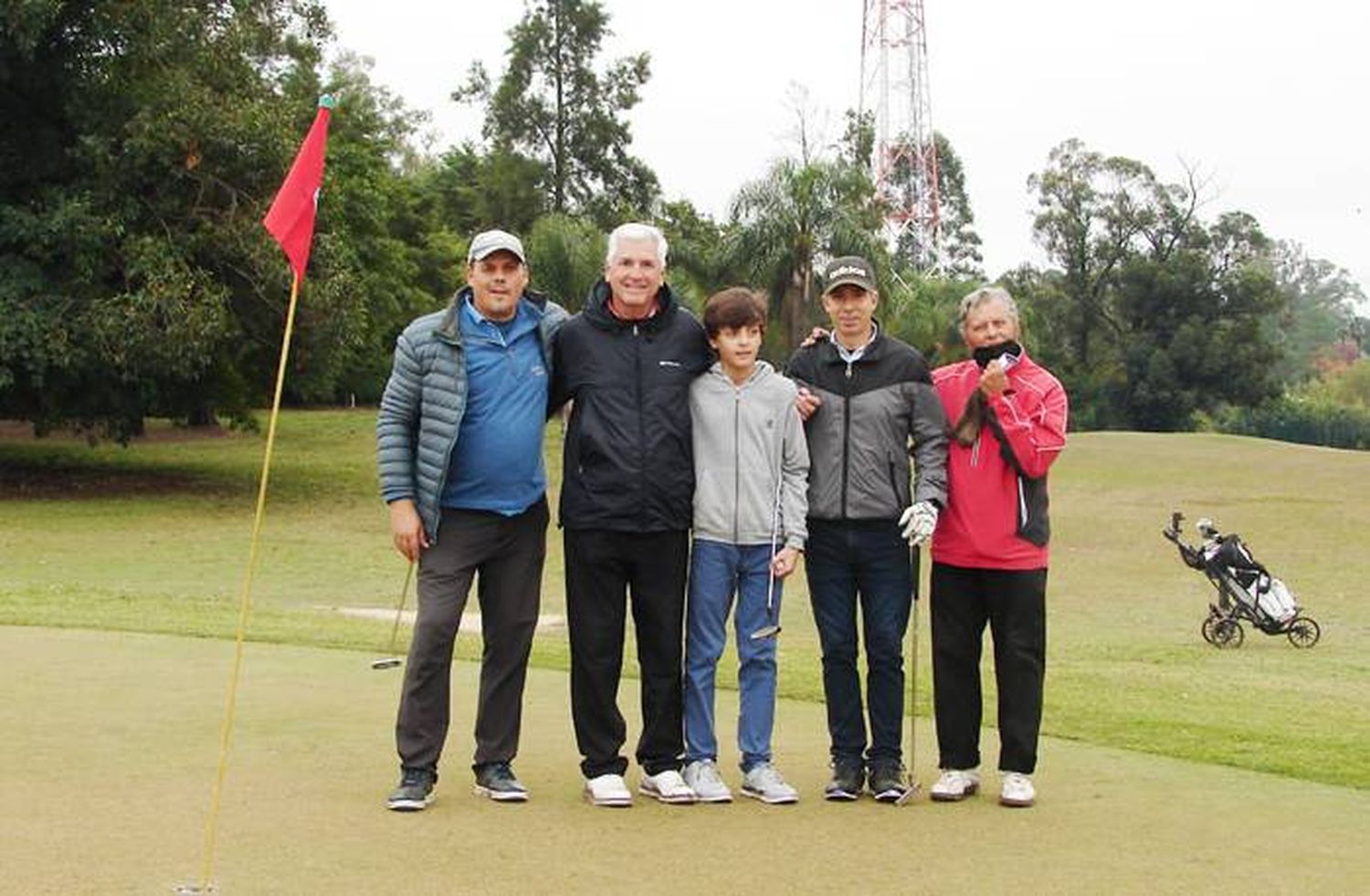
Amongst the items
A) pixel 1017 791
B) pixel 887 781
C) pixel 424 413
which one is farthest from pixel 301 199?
pixel 1017 791

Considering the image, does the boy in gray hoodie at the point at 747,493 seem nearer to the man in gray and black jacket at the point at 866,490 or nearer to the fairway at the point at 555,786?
the man in gray and black jacket at the point at 866,490

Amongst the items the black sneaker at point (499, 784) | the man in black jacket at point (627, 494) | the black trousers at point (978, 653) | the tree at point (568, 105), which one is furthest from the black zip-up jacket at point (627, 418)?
the tree at point (568, 105)

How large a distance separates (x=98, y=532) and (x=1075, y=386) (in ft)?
147

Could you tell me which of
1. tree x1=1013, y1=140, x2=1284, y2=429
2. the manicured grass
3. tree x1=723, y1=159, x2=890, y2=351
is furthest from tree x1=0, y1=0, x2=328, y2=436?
tree x1=1013, y1=140, x2=1284, y2=429

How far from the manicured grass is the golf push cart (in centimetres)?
30

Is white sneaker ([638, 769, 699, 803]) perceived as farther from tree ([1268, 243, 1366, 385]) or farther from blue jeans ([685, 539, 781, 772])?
tree ([1268, 243, 1366, 385])

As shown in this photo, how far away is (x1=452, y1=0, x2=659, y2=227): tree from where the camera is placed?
57375 mm

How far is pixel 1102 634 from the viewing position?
17.6 metres

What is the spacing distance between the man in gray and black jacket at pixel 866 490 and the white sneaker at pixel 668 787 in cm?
53

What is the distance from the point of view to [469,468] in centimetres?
603

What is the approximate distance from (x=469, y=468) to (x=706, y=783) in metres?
1.32

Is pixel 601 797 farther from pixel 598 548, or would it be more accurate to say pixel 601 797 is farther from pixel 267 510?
pixel 267 510

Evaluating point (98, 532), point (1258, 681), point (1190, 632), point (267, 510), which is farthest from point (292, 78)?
point (1258, 681)

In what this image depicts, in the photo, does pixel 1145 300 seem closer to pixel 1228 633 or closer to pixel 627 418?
pixel 1228 633
